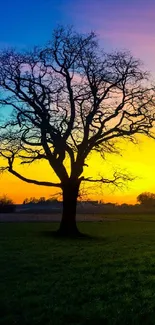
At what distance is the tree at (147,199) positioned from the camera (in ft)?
354

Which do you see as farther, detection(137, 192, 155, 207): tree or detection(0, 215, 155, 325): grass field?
detection(137, 192, 155, 207): tree

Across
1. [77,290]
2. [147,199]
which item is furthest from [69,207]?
[147,199]

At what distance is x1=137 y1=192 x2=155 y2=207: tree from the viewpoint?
354 ft

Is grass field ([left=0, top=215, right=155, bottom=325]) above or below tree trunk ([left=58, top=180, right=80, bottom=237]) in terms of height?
below

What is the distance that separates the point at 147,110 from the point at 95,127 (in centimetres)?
407

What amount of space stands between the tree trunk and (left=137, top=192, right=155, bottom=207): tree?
7036cm

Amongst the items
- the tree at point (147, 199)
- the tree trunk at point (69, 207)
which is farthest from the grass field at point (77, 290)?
the tree at point (147, 199)

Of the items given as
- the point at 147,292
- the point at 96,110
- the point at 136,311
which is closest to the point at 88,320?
the point at 136,311

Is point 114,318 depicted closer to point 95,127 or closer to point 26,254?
point 26,254

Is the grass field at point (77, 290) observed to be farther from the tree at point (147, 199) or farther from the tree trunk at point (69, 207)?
the tree at point (147, 199)

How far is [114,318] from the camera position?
856 centimetres

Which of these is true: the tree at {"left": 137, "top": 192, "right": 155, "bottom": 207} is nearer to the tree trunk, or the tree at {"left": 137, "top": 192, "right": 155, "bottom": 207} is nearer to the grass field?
the tree trunk

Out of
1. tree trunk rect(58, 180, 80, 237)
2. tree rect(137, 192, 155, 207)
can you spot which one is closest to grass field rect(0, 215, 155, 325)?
tree trunk rect(58, 180, 80, 237)

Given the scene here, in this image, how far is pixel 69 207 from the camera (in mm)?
36094
